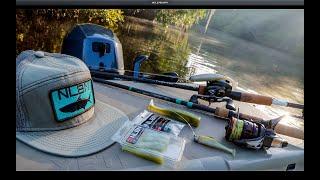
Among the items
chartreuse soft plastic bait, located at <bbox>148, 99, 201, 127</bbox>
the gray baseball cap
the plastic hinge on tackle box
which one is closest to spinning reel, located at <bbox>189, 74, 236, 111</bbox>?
chartreuse soft plastic bait, located at <bbox>148, 99, 201, 127</bbox>

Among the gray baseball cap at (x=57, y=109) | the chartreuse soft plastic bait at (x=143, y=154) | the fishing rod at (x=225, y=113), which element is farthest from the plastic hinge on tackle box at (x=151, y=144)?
the fishing rod at (x=225, y=113)

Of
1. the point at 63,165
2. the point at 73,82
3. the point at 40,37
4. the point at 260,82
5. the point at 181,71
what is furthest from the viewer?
the point at 260,82

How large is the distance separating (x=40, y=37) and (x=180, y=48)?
11.2 m

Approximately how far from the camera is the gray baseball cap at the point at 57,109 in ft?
6.23

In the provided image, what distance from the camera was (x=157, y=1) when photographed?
6.16ft

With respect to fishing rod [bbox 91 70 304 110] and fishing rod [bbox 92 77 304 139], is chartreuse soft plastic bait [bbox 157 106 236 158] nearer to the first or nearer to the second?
fishing rod [bbox 92 77 304 139]

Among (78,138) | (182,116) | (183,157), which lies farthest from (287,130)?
(78,138)

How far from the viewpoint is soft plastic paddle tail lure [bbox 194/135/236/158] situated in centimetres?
227

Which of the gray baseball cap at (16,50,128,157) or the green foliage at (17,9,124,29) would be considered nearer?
the gray baseball cap at (16,50,128,157)

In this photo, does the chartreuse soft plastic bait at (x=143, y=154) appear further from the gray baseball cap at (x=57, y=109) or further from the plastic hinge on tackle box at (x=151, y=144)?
the gray baseball cap at (x=57, y=109)

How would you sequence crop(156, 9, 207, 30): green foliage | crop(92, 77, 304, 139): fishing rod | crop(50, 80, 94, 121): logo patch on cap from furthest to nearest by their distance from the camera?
crop(92, 77, 304, 139): fishing rod
crop(156, 9, 207, 30): green foliage
crop(50, 80, 94, 121): logo patch on cap

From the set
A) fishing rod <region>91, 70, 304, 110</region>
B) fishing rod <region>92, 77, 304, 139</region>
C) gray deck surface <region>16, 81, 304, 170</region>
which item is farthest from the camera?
fishing rod <region>91, 70, 304, 110</region>
